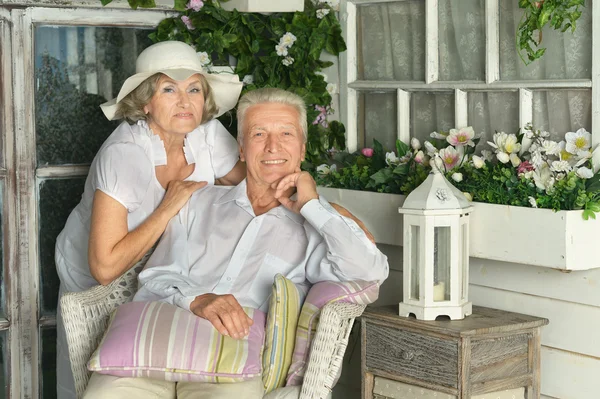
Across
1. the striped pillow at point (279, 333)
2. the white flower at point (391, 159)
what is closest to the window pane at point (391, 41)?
the white flower at point (391, 159)

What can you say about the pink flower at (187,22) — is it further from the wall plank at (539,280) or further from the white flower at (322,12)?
the wall plank at (539,280)

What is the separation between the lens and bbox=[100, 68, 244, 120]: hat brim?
3.17 m

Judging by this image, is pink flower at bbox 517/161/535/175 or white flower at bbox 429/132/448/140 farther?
white flower at bbox 429/132/448/140

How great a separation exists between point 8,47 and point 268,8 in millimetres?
971

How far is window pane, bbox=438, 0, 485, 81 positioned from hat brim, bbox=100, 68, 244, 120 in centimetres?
76

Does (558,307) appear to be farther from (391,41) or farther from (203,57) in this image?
(203,57)

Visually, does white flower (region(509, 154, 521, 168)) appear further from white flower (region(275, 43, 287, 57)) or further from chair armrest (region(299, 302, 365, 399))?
white flower (region(275, 43, 287, 57))

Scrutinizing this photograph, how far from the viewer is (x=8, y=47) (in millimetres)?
3449

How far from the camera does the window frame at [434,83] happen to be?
9.66 ft

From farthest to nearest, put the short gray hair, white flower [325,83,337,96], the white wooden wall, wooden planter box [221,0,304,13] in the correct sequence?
white flower [325,83,337,96] < wooden planter box [221,0,304,13] < the short gray hair < the white wooden wall

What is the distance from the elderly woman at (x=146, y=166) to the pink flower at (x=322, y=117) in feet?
1.46

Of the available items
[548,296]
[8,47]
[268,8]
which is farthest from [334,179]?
[8,47]

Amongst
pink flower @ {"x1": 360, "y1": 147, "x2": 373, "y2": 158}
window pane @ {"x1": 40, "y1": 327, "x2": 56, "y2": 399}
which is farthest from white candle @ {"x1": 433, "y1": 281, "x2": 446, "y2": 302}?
window pane @ {"x1": 40, "y1": 327, "x2": 56, "y2": 399}

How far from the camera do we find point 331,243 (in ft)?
9.54
